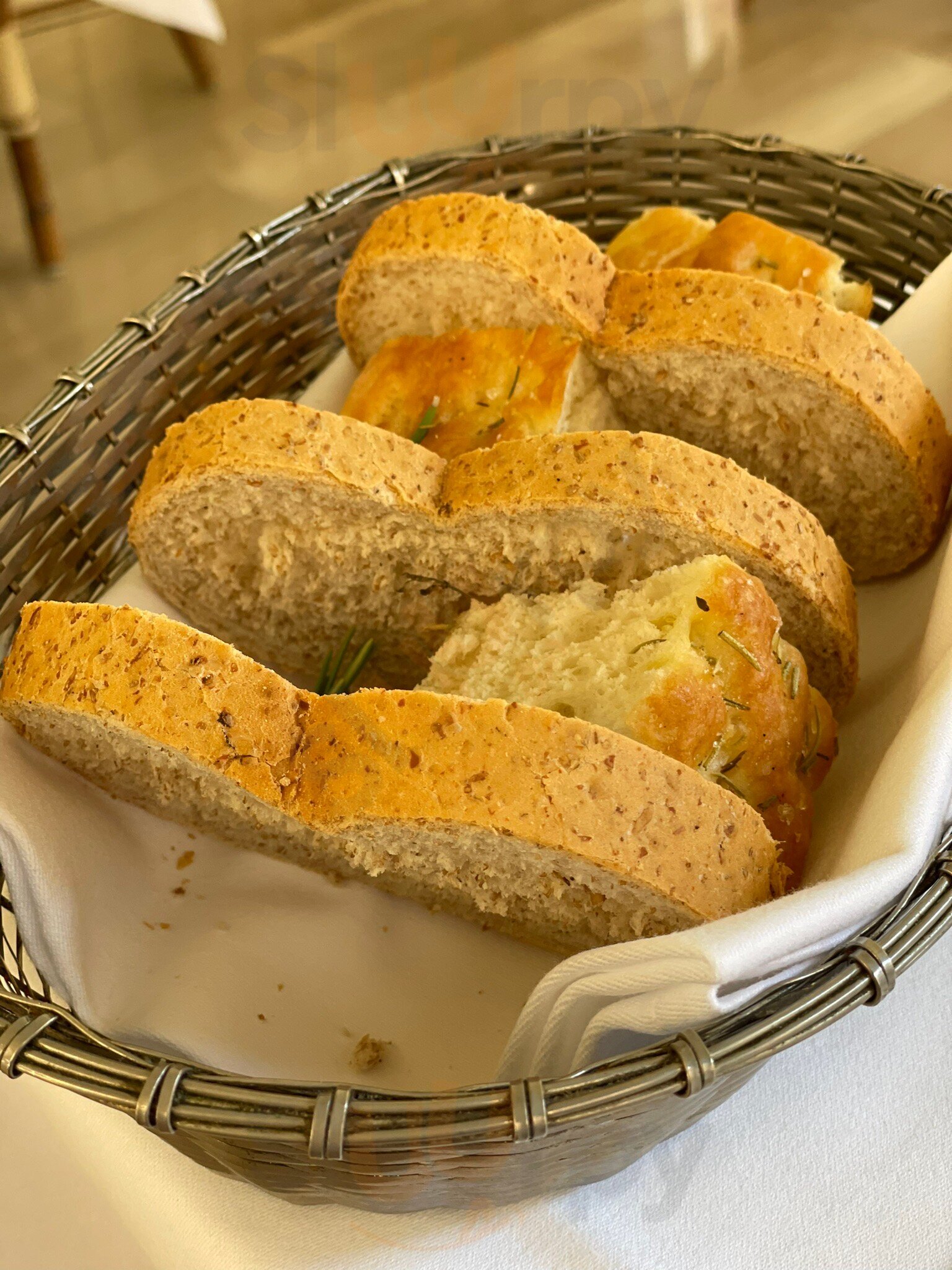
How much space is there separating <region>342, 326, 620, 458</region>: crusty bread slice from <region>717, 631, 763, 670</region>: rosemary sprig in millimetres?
369

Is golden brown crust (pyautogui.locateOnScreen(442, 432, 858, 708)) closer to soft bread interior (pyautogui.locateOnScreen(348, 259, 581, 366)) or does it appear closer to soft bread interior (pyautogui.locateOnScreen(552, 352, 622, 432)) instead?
soft bread interior (pyautogui.locateOnScreen(552, 352, 622, 432))

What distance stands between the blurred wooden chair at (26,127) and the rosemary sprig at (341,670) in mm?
2527

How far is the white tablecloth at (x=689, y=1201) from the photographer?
963 millimetres

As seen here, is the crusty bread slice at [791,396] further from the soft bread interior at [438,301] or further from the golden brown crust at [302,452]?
the golden brown crust at [302,452]

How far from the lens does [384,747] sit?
98 cm

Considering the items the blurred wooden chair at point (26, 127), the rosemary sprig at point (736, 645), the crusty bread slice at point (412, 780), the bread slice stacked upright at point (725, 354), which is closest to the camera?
the crusty bread slice at point (412, 780)

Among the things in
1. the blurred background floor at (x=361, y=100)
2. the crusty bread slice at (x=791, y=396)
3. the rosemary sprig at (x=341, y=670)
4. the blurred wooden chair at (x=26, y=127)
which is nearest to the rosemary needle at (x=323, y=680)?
the rosemary sprig at (x=341, y=670)

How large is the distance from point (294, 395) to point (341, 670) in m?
0.62

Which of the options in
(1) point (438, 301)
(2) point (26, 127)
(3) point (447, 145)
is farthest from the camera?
(3) point (447, 145)

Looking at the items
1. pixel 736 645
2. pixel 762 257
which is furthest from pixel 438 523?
pixel 762 257

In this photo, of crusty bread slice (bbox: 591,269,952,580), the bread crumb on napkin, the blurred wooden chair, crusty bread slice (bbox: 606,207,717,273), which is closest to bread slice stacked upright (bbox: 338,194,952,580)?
crusty bread slice (bbox: 591,269,952,580)

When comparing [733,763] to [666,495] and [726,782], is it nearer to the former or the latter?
[726,782]

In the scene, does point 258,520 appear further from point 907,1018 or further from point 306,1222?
point 907,1018

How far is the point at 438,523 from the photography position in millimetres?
1182
